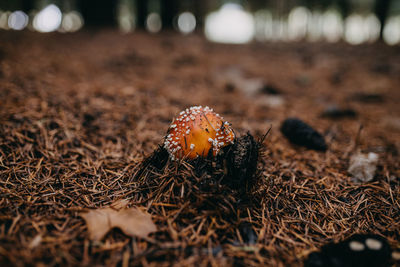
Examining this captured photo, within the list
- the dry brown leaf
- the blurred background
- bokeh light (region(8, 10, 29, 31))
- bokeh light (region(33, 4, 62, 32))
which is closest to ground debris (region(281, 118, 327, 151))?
the dry brown leaf

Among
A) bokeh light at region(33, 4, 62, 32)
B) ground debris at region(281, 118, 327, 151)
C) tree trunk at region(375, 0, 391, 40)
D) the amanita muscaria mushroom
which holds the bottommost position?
ground debris at region(281, 118, 327, 151)

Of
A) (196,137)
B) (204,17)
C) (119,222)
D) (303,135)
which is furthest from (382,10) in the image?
(119,222)

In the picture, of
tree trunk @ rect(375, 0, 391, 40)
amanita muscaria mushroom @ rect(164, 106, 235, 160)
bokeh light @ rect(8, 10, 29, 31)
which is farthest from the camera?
bokeh light @ rect(8, 10, 29, 31)

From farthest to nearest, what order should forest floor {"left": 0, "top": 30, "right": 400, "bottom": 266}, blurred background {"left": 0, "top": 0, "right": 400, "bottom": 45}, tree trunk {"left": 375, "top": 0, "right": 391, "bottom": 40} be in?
blurred background {"left": 0, "top": 0, "right": 400, "bottom": 45} → tree trunk {"left": 375, "top": 0, "right": 391, "bottom": 40} → forest floor {"left": 0, "top": 30, "right": 400, "bottom": 266}

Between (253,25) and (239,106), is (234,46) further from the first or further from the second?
(253,25)

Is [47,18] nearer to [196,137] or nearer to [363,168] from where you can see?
[196,137]

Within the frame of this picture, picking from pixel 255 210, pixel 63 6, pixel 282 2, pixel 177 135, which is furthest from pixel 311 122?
pixel 63 6

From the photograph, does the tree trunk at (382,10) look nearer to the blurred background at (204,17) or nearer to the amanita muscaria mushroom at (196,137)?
the blurred background at (204,17)

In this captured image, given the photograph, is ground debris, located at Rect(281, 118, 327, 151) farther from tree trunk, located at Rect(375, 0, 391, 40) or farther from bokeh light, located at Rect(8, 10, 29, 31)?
bokeh light, located at Rect(8, 10, 29, 31)
